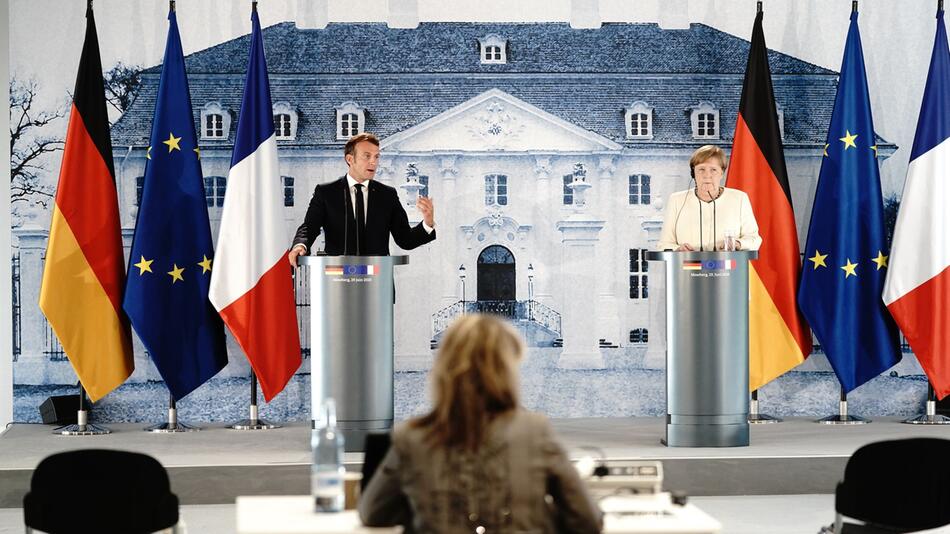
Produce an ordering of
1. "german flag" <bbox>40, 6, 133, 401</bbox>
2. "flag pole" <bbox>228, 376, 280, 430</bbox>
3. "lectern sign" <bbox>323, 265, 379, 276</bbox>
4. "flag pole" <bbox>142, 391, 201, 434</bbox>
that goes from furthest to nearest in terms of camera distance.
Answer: "flag pole" <bbox>228, 376, 280, 430</bbox> → "flag pole" <bbox>142, 391, 201, 434</bbox> → "german flag" <bbox>40, 6, 133, 401</bbox> → "lectern sign" <bbox>323, 265, 379, 276</bbox>

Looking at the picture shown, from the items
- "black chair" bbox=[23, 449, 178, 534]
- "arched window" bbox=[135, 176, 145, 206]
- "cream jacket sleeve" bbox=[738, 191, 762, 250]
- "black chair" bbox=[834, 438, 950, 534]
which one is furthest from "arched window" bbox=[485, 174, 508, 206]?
"black chair" bbox=[23, 449, 178, 534]

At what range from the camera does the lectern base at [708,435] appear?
6.66m

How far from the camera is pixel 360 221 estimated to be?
6938 millimetres

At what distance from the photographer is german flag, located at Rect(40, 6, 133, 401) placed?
7348 mm

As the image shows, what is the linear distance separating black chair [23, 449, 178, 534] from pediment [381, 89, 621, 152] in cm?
455

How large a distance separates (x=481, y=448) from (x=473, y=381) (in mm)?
172

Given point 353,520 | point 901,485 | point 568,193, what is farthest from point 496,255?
point 353,520

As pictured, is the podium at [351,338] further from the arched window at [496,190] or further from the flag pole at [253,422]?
the arched window at [496,190]

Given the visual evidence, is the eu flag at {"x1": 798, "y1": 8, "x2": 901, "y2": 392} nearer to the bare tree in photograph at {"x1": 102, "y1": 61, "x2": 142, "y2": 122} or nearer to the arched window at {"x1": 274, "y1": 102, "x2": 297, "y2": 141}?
the arched window at {"x1": 274, "y1": 102, "x2": 297, "y2": 141}

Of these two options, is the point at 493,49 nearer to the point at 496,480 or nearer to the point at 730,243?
the point at 730,243

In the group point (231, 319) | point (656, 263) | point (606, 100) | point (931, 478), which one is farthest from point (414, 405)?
point (931, 478)

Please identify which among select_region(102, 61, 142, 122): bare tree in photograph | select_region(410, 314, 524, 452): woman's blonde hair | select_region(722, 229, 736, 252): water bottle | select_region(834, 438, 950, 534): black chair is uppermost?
select_region(102, 61, 142, 122): bare tree in photograph

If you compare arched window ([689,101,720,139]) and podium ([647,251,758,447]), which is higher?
arched window ([689,101,720,139])

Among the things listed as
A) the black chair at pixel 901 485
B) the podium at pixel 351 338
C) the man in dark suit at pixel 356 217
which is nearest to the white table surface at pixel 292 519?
the black chair at pixel 901 485
